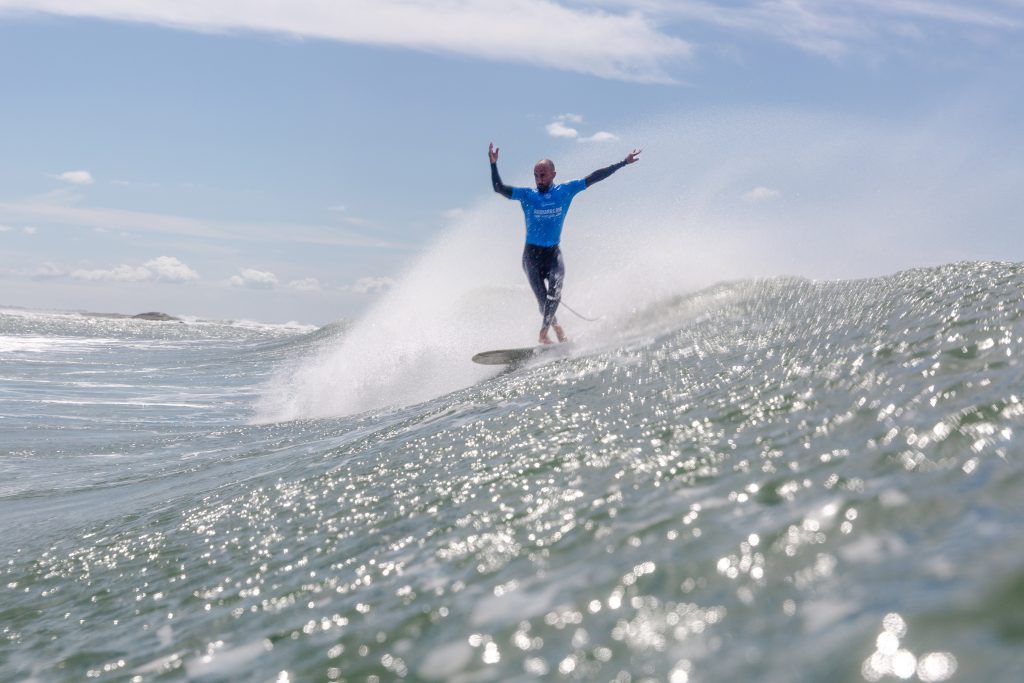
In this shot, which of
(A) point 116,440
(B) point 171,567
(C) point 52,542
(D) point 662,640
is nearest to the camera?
(D) point 662,640

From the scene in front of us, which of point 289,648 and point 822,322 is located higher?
point 822,322

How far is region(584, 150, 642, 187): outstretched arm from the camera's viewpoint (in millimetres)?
11375

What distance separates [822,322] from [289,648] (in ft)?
18.1

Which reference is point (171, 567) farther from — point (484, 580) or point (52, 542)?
point (484, 580)

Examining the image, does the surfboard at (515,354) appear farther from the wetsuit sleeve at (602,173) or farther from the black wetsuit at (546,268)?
the wetsuit sleeve at (602,173)

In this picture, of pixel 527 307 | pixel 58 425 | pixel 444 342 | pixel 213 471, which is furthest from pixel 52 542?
pixel 527 307

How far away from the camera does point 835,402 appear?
4758 mm

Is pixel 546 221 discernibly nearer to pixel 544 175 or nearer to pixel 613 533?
pixel 544 175

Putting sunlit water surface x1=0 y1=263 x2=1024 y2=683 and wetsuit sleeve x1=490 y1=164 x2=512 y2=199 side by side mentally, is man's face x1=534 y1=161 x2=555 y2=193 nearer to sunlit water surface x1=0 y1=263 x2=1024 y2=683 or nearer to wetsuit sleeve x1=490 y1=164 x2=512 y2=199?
wetsuit sleeve x1=490 y1=164 x2=512 y2=199

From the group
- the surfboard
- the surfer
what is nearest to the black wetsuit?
the surfer

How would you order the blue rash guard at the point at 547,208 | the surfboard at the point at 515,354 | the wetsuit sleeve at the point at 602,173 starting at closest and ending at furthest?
the surfboard at the point at 515,354 < the wetsuit sleeve at the point at 602,173 < the blue rash guard at the point at 547,208

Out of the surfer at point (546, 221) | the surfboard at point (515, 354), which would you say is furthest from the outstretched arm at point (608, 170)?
the surfboard at point (515, 354)

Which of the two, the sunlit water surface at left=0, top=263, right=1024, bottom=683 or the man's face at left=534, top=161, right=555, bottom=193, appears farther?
the man's face at left=534, top=161, right=555, bottom=193

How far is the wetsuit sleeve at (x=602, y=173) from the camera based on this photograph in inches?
452
